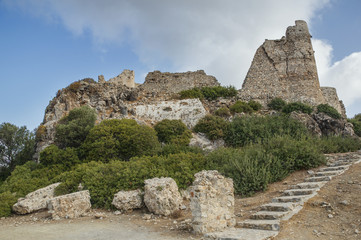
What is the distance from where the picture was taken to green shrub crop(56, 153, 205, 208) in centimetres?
900

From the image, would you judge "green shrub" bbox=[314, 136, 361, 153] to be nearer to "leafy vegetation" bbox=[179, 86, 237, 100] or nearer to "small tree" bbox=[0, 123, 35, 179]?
"leafy vegetation" bbox=[179, 86, 237, 100]

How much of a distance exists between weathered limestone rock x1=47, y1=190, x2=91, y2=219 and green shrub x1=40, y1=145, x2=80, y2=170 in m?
4.91

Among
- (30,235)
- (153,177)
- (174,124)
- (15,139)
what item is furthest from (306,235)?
(15,139)

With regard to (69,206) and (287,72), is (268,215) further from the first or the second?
(287,72)

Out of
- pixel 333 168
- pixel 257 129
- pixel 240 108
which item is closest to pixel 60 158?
pixel 257 129

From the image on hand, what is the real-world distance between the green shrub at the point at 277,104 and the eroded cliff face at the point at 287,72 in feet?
2.51

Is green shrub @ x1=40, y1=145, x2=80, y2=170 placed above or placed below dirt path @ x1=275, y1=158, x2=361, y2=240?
above

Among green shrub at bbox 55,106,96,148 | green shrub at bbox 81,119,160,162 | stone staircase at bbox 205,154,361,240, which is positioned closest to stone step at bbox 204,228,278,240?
stone staircase at bbox 205,154,361,240

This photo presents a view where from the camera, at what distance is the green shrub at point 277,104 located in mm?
21141

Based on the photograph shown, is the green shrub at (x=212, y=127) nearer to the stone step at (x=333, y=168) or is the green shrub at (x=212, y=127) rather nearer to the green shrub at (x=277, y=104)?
the green shrub at (x=277, y=104)

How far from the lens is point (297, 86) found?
23.0 meters

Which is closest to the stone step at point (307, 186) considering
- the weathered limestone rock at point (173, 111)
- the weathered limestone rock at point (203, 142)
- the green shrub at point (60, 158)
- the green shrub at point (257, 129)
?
the green shrub at point (257, 129)

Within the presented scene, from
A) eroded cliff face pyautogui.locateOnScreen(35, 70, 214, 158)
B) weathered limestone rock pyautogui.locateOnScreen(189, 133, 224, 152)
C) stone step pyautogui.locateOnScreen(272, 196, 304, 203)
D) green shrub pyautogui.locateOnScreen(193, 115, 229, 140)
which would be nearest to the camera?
stone step pyautogui.locateOnScreen(272, 196, 304, 203)

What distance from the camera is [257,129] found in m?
15.1
